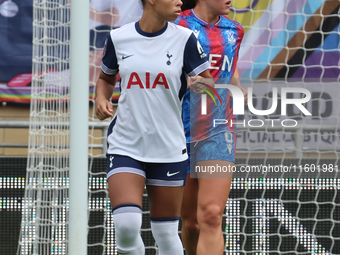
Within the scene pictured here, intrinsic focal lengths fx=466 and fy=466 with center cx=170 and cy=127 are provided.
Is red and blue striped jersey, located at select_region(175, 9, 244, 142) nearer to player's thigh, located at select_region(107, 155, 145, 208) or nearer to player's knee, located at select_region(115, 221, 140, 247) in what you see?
player's thigh, located at select_region(107, 155, 145, 208)

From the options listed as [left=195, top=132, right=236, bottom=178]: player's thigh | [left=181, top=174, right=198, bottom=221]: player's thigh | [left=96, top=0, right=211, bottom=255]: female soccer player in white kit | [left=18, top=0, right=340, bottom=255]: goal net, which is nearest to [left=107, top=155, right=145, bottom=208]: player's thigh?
[left=96, top=0, right=211, bottom=255]: female soccer player in white kit

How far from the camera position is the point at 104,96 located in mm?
2062

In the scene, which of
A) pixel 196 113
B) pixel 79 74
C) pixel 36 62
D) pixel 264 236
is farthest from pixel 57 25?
pixel 264 236

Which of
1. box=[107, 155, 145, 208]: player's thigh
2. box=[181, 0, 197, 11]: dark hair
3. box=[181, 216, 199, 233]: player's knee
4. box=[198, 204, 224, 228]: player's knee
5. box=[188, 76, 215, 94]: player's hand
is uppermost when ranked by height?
box=[181, 0, 197, 11]: dark hair

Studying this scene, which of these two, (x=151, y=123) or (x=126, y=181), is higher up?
(x=151, y=123)

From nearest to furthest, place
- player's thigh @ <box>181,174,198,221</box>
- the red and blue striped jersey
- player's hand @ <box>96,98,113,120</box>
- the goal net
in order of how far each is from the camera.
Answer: player's hand @ <box>96,98,113,120</box>
the red and blue striped jersey
player's thigh @ <box>181,174,198,221</box>
the goal net

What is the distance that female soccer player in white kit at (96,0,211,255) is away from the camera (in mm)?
1889

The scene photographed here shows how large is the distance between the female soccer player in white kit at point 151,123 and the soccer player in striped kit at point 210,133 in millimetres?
341

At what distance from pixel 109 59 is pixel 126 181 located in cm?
Answer: 55

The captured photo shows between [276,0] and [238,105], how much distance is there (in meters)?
2.55

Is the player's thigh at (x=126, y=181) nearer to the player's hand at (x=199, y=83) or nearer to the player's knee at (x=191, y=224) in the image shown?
the player's hand at (x=199, y=83)

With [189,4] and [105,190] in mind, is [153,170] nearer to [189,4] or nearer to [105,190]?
[189,4]

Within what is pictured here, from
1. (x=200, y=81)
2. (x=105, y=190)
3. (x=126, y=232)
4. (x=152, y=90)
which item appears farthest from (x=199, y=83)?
(x=105, y=190)

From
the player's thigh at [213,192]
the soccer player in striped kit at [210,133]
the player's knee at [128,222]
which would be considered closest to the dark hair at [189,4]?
the soccer player in striped kit at [210,133]
